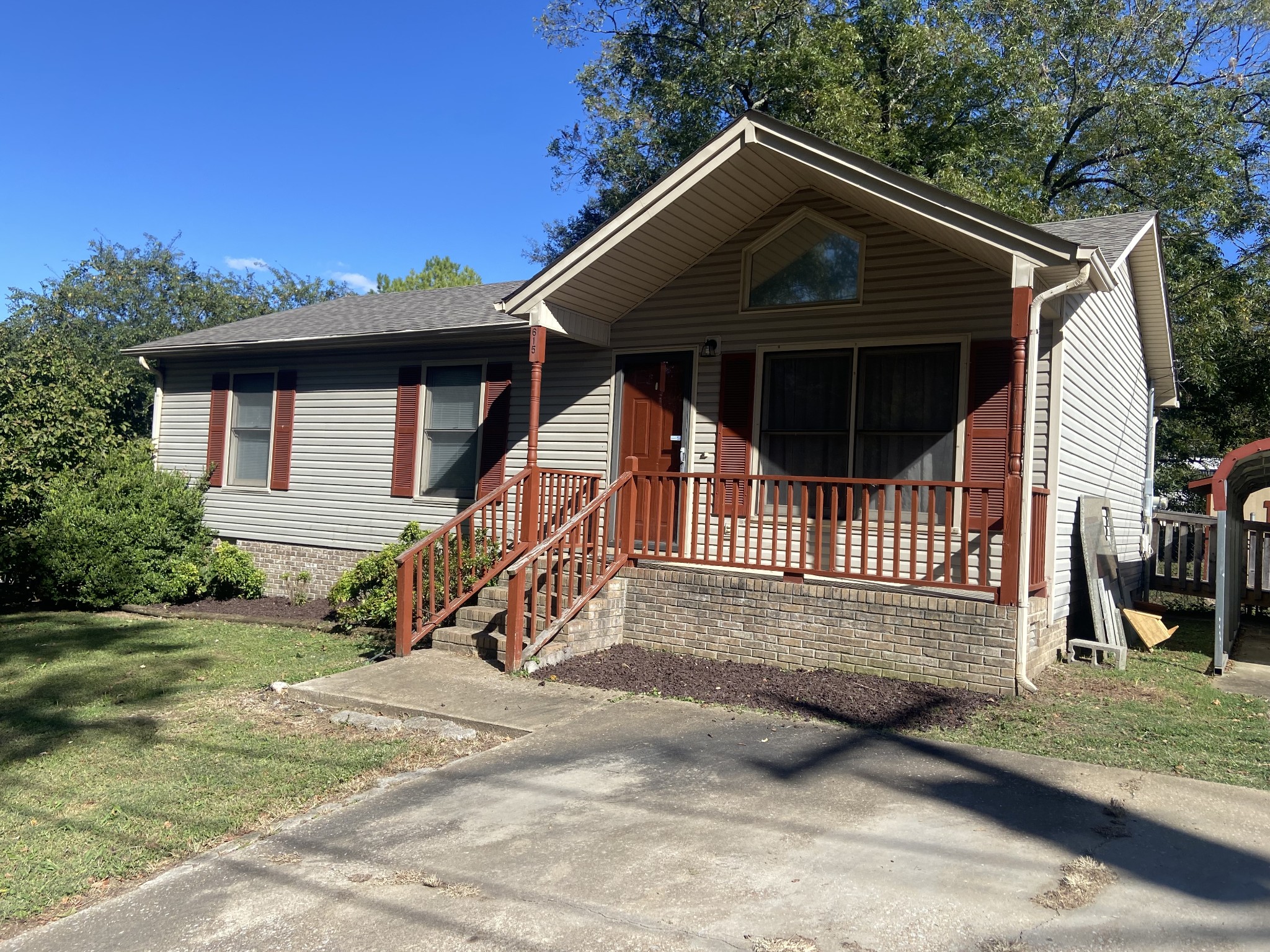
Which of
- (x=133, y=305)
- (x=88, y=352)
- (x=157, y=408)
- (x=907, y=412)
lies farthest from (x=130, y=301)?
(x=907, y=412)

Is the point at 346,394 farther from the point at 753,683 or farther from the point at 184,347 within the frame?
the point at 753,683

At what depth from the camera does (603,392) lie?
10422mm

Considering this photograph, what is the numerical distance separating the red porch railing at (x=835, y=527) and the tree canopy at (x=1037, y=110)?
32.2 ft

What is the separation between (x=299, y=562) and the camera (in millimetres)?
12992

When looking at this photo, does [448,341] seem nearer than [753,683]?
No

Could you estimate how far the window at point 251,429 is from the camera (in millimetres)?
13438

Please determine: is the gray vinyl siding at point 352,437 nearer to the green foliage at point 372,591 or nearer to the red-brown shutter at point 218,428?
the red-brown shutter at point 218,428

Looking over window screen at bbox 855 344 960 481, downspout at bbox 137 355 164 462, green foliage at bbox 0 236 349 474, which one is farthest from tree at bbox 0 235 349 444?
window screen at bbox 855 344 960 481

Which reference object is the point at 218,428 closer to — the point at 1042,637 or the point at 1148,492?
the point at 1042,637

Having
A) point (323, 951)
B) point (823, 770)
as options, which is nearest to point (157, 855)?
point (323, 951)

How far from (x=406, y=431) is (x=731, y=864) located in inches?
352

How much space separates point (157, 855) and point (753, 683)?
433cm

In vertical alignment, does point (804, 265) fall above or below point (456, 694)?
above

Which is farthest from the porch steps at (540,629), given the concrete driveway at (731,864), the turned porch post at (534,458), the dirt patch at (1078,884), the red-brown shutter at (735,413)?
the dirt patch at (1078,884)
